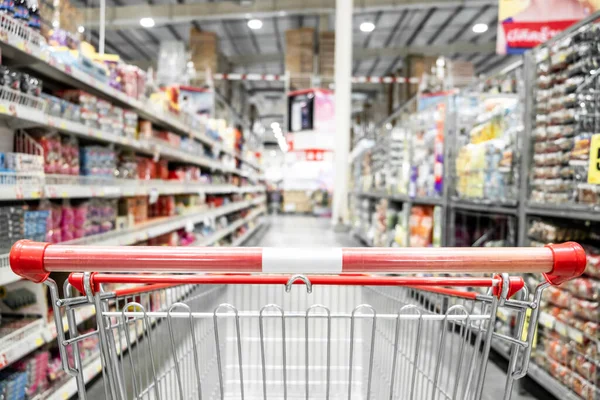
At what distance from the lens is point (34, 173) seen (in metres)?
2.23

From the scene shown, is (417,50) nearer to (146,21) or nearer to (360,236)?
(360,236)

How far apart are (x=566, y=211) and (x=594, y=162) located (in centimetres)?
34

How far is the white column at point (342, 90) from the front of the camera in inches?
363

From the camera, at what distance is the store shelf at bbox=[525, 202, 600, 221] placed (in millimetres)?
2244

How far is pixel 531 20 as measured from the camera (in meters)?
3.43

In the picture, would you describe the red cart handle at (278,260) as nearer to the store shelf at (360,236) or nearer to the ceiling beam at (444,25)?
the store shelf at (360,236)

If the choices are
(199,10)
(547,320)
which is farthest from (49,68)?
(199,10)

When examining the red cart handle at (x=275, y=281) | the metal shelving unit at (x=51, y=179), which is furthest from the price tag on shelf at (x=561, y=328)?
the metal shelving unit at (x=51, y=179)

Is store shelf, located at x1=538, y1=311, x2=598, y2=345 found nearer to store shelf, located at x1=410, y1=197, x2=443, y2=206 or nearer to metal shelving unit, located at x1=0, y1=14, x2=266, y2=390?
store shelf, located at x1=410, y1=197, x2=443, y2=206

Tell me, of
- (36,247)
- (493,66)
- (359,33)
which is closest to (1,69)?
(36,247)

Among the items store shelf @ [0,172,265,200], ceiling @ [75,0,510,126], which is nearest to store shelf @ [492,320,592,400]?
store shelf @ [0,172,265,200]

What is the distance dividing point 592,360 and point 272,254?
217cm

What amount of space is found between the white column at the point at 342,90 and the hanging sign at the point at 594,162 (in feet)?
25.2

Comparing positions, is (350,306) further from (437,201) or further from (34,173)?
(437,201)
